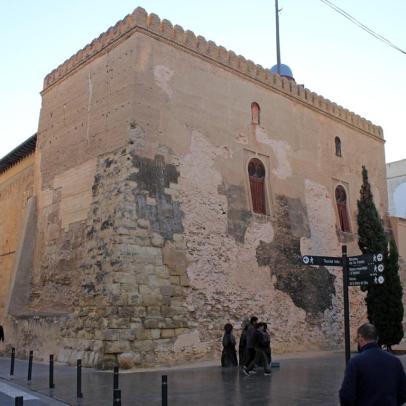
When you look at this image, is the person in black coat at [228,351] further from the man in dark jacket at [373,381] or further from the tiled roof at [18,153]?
the tiled roof at [18,153]

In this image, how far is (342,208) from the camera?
19.4 metres

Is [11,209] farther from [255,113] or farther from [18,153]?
[255,113]

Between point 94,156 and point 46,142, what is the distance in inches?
135

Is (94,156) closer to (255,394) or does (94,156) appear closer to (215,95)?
(215,95)

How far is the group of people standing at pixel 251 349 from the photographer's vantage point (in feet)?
34.6

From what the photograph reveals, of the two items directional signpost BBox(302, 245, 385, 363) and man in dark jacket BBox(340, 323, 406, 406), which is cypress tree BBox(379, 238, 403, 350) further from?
man in dark jacket BBox(340, 323, 406, 406)

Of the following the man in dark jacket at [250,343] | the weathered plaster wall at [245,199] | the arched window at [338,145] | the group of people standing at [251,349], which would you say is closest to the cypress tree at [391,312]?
the weathered plaster wall at [245,199]

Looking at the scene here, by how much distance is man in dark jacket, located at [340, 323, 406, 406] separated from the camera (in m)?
3.50

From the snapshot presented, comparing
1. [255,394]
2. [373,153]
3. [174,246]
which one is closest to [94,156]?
[174,246]

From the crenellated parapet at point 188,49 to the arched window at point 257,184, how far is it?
290 cm

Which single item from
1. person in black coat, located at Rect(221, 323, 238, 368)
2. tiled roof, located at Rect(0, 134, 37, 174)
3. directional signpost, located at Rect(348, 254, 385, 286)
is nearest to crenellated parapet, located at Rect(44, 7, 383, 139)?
tiled roof, located at Rect(0, 134, 37, 174)

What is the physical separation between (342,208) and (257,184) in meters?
4.86

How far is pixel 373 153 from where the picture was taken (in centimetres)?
2155

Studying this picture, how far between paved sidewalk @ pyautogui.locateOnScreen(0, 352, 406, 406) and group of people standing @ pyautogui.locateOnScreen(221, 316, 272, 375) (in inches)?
9.7
